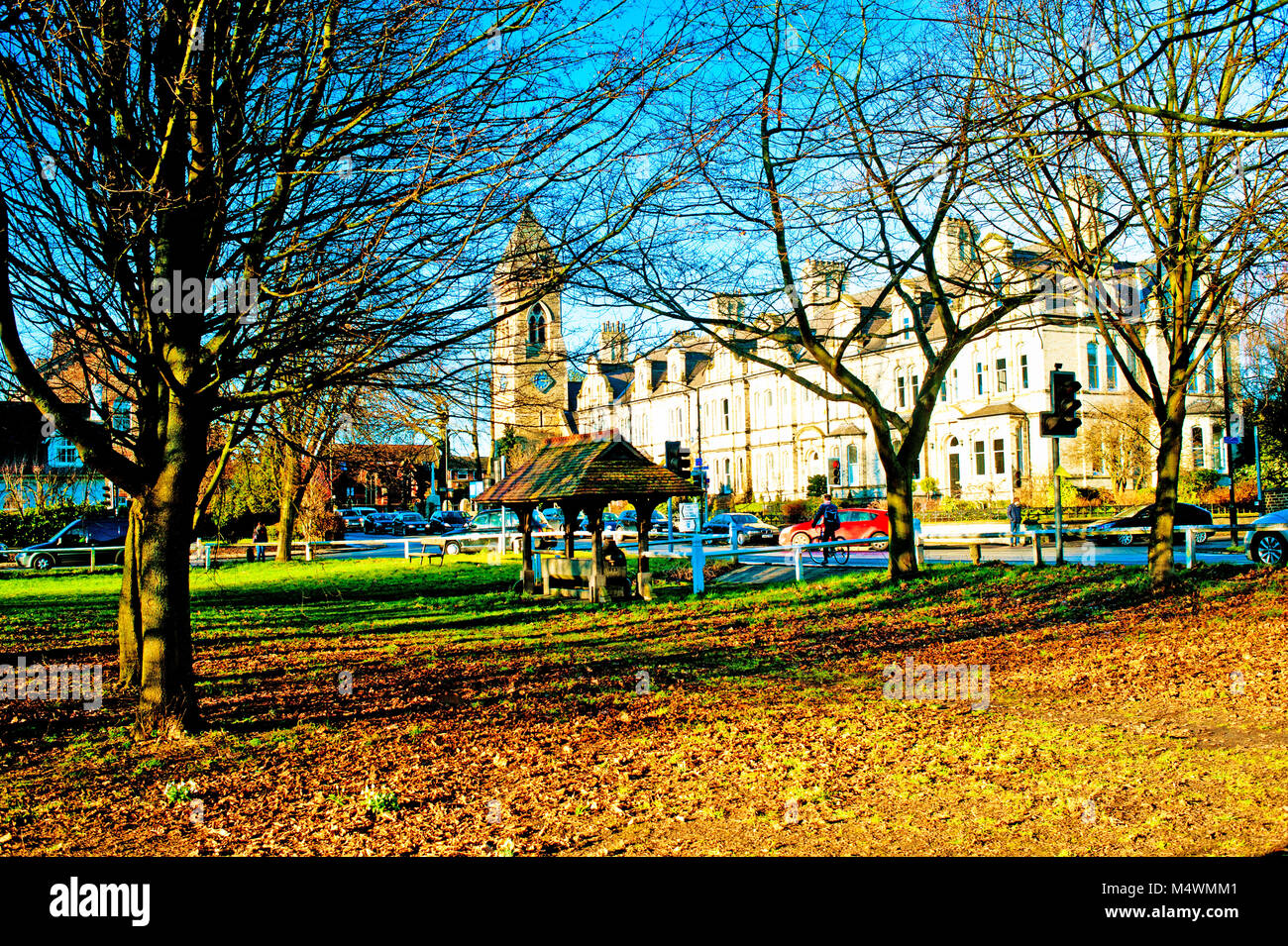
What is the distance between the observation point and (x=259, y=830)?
5.85 meters

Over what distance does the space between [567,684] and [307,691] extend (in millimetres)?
2632

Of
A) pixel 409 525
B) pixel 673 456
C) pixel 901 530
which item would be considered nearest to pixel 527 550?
pixel 901 530

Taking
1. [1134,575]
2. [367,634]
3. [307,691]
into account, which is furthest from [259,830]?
[1134,575]

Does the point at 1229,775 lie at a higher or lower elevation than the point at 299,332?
lower

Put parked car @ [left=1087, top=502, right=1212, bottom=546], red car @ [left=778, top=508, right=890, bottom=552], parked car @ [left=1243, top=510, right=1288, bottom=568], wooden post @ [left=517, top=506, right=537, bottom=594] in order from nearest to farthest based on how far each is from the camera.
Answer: parked car @ [left=1243, top=510, right=1288, bottom=568]
wooden post @ [left=517, top=506, right=537, bottom=594]
parked car @ [left=1087, top=502, right=1212, bottom=546]
red car @ [left=778, top=508, right=890, bottom=552]

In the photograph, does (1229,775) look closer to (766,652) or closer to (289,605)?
(766,652)

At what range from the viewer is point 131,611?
10.2m

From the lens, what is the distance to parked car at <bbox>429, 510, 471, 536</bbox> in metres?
65.1

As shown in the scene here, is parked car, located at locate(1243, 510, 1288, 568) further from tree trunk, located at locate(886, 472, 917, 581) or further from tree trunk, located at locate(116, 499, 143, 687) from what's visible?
tree trunk, located at locate(116, 499, 143, 687)

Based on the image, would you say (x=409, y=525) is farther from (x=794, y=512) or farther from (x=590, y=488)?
(x=590, y=488)

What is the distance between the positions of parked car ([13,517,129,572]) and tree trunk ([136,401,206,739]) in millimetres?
29570

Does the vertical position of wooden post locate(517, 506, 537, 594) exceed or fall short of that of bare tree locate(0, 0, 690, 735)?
it falls short

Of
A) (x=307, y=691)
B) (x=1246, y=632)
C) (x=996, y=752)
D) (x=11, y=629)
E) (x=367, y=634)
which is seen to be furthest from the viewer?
(x=11, y=629)

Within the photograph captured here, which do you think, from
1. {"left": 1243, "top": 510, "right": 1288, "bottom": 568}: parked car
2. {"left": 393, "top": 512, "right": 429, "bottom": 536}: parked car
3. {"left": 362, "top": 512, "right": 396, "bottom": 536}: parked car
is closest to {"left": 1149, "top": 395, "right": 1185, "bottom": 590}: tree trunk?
{"left": 1243, "top": 510, "right": 1288, "bottom": 568}: parked car
